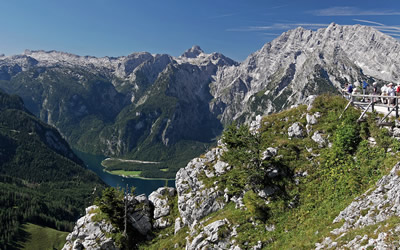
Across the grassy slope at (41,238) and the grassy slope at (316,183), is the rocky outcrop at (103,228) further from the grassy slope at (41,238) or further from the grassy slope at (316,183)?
the grassy slope at (41,238)

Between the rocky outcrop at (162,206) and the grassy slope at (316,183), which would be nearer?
the grassy slope at (316,183)

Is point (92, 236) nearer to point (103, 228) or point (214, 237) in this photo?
point (103, 228)

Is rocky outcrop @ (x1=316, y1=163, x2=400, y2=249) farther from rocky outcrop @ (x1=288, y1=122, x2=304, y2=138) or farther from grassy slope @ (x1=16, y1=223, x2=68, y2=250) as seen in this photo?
grassy slope @ (x1=16, y1=223, x2=68, y2=250)

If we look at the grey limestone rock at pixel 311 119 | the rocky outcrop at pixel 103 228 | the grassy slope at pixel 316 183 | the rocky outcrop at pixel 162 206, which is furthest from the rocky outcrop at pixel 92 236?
the grey limestone rock at pixel 311 119

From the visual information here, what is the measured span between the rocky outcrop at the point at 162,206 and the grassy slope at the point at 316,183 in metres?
3.16

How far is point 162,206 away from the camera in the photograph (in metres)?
41.5

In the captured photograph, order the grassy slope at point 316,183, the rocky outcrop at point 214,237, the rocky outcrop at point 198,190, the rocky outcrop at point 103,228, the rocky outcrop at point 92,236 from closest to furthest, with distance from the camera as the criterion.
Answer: the grassy slope at point 316,183, the rocky outcrop at point 214,237, the rocky outcrop at point 198,190, the rocky outcrop at point 92,236, the rocky outcrop at point 103,228

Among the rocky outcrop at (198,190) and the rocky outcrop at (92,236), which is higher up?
the rocky outcrop at (198,190)

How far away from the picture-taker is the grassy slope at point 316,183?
23.2 meters

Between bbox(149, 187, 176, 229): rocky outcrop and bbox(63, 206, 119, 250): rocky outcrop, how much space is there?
678cm

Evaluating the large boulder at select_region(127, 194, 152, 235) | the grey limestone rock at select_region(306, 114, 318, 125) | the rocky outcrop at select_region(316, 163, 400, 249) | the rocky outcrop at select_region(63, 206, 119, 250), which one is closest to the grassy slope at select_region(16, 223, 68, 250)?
the rocky outcrop at select_region(63, 206, 119, 250)

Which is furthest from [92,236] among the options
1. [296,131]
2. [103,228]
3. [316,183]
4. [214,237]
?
[296,131]

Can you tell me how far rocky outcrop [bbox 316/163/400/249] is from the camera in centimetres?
1555

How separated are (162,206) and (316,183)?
24551mm
